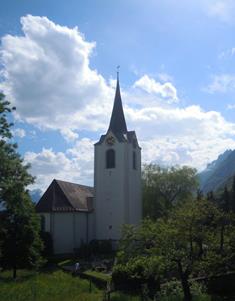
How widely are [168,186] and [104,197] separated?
11.8m

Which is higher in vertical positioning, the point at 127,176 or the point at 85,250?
the point at 127,176

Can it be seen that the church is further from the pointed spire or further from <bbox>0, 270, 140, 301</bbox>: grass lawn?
<bbox>0, 270, 140, 301</bbox>: grass lawn

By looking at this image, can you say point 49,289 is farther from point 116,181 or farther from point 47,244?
point 116,181

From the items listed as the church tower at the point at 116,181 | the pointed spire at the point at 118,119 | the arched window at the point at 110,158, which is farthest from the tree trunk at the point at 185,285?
the pointed spire at the point at 118,119

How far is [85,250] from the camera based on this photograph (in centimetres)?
5553

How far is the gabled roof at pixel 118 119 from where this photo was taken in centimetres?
6219

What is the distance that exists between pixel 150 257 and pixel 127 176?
32871mm

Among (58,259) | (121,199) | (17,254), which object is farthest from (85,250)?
(17,254)

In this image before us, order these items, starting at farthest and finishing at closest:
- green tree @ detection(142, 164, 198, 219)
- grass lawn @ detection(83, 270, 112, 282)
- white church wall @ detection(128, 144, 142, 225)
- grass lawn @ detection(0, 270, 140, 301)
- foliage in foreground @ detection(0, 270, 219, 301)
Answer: green tree @ detection(142, 164, 198, 219)
white church wall @ detection(128, 144, 142, 225)
grass lawn @ detection(83, 270, 112, 282)
grass lawn @ detection(0, 270, 140, 301)
foliage in foreground @ detection(0, 270, 219, 301)

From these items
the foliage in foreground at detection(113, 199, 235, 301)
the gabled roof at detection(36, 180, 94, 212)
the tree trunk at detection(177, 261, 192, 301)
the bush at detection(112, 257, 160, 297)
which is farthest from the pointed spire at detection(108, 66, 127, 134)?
the tree trunk at detection(177, 261, 192, 301)

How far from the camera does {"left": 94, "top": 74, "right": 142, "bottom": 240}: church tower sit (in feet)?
194

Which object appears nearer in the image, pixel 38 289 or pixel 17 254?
pixel 38 289

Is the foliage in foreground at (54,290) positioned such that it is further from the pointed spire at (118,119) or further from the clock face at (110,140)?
the pointed spire at (118,119)

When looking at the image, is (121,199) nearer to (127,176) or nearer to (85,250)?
(127,176)
